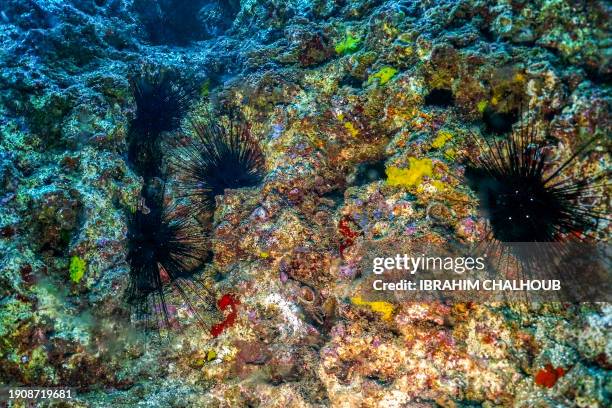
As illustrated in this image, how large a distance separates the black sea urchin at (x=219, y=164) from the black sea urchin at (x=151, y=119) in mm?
575

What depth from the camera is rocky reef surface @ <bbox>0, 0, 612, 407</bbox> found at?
348 cm

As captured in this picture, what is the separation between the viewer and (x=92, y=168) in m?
4.64

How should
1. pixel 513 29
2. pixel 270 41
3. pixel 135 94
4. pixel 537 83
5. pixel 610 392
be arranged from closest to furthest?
pixel 610 392
pixel 537 83
pixel 513 29
pixel 135 94
pixel 270 41

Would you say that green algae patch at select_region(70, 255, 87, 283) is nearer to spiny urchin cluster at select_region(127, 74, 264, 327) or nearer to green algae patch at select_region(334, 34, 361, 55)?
spiny urchin cluster at select_region(127, 74, 264, 327)

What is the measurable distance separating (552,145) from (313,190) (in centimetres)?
256

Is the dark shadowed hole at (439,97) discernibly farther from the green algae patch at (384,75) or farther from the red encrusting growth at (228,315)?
the red encrusting growth at (228,315)

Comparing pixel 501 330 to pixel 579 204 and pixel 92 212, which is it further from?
pixel 92 212

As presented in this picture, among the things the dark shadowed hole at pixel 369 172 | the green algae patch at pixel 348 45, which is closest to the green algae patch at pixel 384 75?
the green algae patch at pixel 348 45

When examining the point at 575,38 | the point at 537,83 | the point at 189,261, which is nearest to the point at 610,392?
the point at 537,83

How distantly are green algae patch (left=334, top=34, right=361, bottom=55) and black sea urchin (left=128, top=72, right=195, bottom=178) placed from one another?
8.28 feet

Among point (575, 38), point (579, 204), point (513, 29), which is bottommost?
point (579, 204)

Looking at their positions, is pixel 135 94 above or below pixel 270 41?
below

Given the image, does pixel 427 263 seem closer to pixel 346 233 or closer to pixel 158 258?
pixel 346 233

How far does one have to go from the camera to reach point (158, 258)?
460 cm
